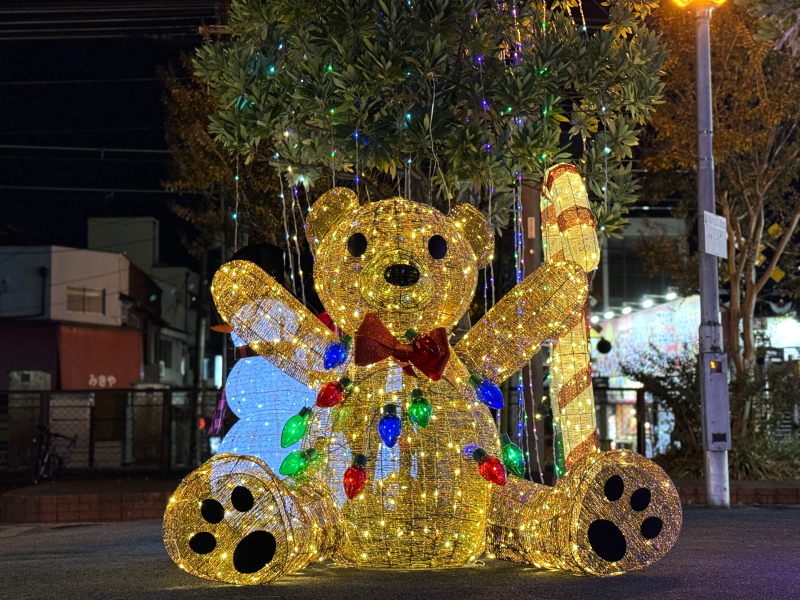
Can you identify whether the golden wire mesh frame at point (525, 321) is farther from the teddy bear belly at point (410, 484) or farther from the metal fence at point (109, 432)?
the metal fence at point (109, 432)

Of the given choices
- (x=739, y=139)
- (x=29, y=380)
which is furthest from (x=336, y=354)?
(x=29, y=380)

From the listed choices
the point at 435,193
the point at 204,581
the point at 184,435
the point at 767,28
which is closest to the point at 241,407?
the point at 435,193

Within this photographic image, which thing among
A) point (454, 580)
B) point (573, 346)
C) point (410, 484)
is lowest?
point (454, 580)

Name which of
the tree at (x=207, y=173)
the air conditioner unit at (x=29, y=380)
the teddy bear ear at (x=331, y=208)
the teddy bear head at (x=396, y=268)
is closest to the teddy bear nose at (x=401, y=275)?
the teddy bear head at (x=396, y=268)

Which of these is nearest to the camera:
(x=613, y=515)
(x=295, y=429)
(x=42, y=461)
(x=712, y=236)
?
(x=613, y=515)

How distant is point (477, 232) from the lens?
5977mm

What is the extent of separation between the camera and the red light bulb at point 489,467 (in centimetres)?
500

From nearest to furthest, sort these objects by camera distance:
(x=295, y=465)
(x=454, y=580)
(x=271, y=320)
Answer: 1. (x=454, y=580)
2. (x=295, y=465)
3. (x=271, y=320)

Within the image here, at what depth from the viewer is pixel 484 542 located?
5.19m

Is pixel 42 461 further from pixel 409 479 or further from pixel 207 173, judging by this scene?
pixel 409 479

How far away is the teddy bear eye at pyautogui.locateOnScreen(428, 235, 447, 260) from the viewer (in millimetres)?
5238

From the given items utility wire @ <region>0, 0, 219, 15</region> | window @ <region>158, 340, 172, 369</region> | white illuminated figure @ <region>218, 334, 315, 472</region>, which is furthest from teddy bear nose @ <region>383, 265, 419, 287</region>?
window @ <region>158, 340, 172, 369</region>

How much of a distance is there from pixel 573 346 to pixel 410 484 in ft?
7.16

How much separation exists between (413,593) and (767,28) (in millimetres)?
2900
